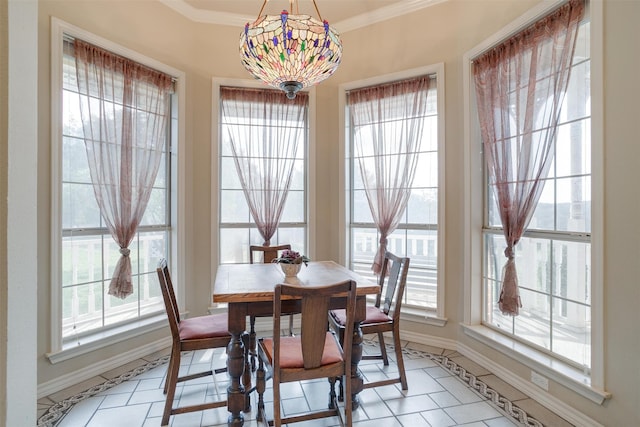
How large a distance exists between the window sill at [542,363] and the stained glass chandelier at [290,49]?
95.2 inches

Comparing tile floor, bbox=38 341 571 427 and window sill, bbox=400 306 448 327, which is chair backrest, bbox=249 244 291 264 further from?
window sill, bbox=400 306 448 327

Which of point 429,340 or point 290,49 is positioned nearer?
point 290,49

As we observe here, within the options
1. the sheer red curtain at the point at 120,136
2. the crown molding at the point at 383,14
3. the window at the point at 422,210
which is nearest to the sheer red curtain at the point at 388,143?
the window at the point at 422,210

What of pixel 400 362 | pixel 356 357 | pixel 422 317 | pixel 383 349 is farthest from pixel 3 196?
pixel 422 317

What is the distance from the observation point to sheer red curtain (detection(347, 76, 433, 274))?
344 centimetres

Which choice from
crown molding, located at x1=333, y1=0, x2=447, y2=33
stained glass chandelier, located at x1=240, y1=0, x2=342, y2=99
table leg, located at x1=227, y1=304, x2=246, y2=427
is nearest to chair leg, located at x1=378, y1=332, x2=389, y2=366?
table leg, located at x1=227, y1=304, x2=246, y2=427

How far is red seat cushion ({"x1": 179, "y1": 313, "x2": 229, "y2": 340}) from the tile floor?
16.8 inches

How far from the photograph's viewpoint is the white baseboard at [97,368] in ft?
8.11

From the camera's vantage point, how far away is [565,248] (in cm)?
231

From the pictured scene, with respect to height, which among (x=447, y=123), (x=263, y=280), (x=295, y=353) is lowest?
(x=295, y=353)

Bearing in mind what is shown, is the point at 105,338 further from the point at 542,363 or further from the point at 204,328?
the point at 542,363

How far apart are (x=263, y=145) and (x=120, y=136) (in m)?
1.36

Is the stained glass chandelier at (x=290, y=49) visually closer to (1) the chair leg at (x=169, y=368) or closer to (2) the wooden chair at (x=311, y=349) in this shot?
(2) the wooden chair at (x=311, y=349)

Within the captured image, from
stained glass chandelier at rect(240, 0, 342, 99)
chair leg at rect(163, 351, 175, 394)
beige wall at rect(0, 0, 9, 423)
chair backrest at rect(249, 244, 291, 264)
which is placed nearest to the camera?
beige wall at rect(0, 0, 9, 423)
